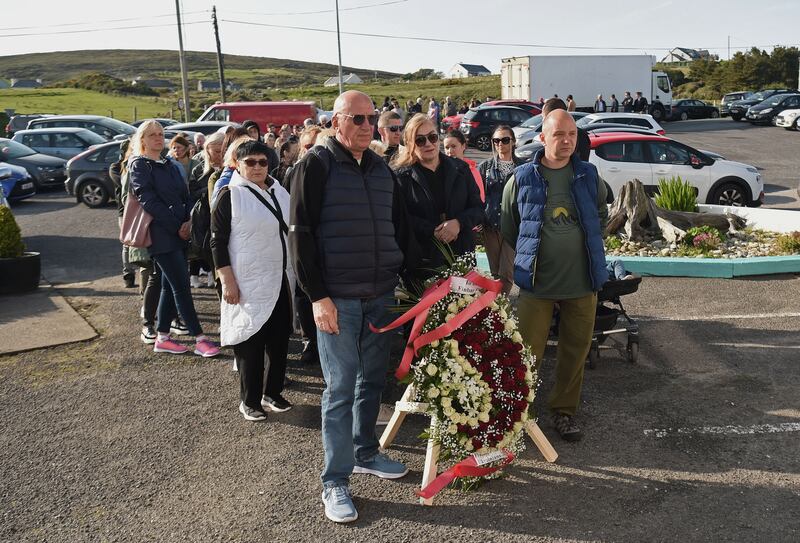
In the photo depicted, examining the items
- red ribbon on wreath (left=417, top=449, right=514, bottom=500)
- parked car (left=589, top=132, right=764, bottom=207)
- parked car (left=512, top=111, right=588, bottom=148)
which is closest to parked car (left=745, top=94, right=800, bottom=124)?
parked car (left=512, top=111, right=588, bottom=148)

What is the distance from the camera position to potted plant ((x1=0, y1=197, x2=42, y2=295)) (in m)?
9.39

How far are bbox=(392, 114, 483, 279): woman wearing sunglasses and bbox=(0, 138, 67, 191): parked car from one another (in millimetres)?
17144

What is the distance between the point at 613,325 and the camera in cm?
643

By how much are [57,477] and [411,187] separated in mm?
2940

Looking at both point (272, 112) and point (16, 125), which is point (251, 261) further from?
point (16, 125)

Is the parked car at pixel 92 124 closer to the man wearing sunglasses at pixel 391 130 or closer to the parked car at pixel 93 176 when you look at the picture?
the parked car at pixel 93 176

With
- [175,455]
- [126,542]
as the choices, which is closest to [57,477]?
[175,455]

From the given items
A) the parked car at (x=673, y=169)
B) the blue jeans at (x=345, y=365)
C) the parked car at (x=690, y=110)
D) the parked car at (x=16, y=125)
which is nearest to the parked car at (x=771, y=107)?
the parked car at (x=690, y=110)

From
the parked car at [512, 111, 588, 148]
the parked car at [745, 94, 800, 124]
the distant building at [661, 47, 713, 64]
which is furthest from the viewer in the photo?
the distant building at [661, 47, 713, 64]

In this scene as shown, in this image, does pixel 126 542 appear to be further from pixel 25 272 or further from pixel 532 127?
pixel 532 127

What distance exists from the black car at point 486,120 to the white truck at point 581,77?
8991 mm

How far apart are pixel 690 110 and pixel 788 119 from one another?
1019 cm

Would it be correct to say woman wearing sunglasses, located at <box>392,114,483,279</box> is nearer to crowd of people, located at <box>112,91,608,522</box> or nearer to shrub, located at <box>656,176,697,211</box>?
crowd of people, located at <box>112,91,608,522</box>

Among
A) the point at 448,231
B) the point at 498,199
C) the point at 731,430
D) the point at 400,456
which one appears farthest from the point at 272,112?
the point at 731,430
